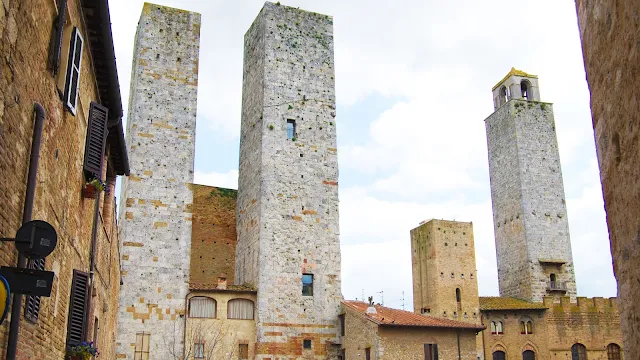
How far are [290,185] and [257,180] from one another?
1.41 m

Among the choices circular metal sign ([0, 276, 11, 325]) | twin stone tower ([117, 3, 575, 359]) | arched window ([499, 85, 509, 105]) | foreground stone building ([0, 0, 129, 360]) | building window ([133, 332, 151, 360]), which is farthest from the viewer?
arched window ([499, 85, 509, 105])

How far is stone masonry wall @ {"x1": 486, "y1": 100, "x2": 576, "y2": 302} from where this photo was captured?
39625 millimetres

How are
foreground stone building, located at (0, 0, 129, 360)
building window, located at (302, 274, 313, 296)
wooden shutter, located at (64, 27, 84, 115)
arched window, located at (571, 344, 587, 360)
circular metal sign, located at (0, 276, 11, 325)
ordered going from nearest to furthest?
circular metal sign, located at (0, 276, 11, 325) → foreground stone building, located at (0, 0, 129, 360) → wooden shutter, located at (64, 27, 84, 115) → building window, located at (302, 274, 313, 296) → arched window, located at (571, 344, 587, 360)

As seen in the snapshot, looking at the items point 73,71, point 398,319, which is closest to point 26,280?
point 73,71

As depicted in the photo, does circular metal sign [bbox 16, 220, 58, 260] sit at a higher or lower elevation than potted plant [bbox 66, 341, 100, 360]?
higher

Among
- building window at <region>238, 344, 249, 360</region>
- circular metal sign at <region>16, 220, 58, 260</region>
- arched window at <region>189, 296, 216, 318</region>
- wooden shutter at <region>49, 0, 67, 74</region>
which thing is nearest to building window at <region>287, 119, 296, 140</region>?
arched window at <region>189, 296, 216, 318</region>

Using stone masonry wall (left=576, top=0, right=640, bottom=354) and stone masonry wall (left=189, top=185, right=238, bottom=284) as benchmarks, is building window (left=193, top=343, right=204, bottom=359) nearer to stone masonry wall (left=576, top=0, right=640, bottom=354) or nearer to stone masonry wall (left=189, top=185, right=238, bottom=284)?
stone masonry wall (left=189, top=185, right=238, bottom=284)

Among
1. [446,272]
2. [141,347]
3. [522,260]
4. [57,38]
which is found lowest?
[141,347]

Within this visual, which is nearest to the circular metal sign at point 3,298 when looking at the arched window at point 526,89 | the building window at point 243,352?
the building window at point 243,352

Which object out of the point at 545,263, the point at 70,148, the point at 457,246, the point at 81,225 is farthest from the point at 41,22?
the point at 545,263

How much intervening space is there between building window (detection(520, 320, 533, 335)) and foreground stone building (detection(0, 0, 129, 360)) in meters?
26.3

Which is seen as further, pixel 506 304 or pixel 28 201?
pixel 506 304

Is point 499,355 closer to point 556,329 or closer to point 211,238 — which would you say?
point 556,329

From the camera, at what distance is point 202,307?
90.2 ft
